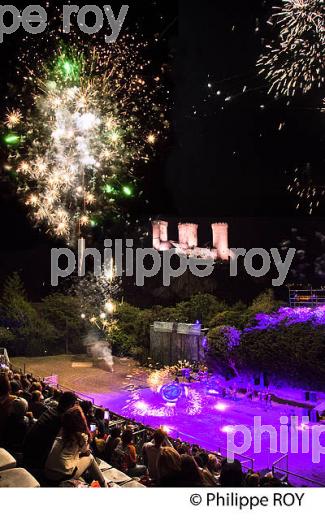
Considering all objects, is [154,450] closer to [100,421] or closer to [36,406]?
[36,406]

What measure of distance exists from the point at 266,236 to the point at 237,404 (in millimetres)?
24367

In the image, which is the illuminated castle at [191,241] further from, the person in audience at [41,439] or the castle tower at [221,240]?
the person in audience at [41,439]

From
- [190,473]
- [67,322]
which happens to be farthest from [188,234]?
[190,473]

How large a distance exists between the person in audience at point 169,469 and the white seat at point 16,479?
147 cm

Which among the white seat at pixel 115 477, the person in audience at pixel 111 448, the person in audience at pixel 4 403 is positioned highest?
the person in audience at pixel 4 403

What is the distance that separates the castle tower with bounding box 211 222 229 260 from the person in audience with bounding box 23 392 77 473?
33.8m

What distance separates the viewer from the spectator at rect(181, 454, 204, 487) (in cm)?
542

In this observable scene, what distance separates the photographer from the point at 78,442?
5547 millimetres

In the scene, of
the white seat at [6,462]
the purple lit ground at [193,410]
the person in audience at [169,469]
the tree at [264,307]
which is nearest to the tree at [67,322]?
the purple lit ground at [193,410]

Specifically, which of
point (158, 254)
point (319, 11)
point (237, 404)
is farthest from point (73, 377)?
point (319, 11)

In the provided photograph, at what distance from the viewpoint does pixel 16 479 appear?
4.89m

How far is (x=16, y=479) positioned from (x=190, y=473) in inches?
72.5

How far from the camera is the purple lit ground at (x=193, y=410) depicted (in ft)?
49.2
